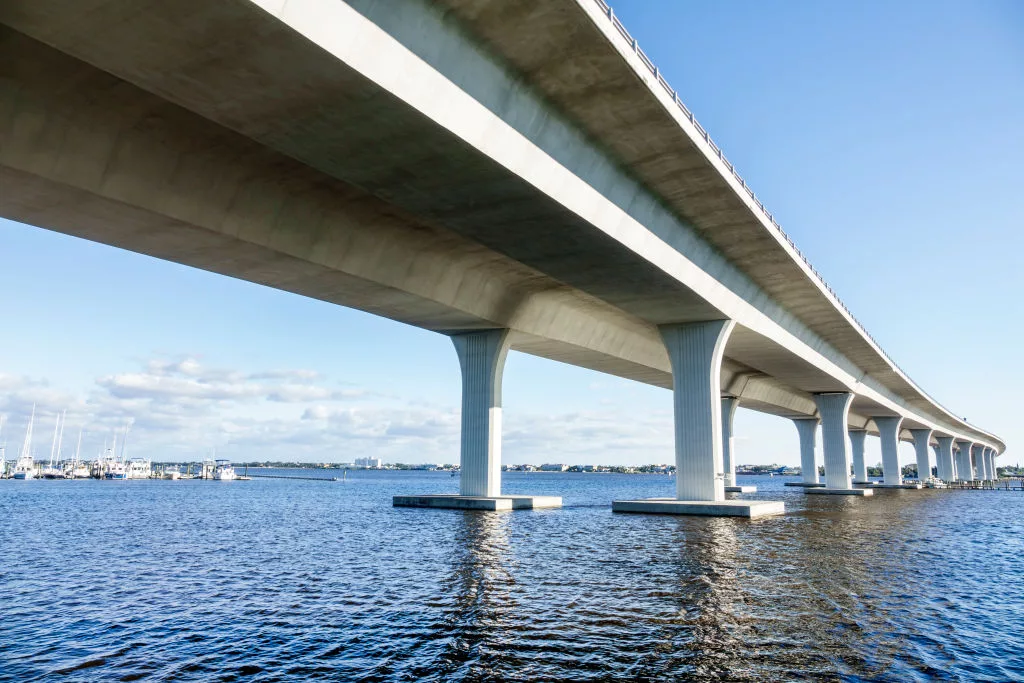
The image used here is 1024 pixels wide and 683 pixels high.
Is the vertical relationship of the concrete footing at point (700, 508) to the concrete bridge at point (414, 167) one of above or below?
below

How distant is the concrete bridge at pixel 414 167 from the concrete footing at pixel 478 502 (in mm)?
240

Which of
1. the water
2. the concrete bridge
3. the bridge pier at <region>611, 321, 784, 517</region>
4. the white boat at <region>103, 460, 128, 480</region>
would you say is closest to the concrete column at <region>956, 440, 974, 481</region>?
the bridge pier at <region>611, 321, 784, 517</region>

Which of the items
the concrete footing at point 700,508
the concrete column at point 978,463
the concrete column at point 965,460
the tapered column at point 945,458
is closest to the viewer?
the concrete footing at point 700,508

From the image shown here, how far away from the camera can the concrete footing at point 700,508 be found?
3500 cm

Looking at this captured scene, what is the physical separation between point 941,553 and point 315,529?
26.0 meters

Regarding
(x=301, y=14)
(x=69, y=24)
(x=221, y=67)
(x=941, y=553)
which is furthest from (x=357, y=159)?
(x=941, y=553)

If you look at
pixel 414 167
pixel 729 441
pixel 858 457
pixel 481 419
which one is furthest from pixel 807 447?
pixel 414 167

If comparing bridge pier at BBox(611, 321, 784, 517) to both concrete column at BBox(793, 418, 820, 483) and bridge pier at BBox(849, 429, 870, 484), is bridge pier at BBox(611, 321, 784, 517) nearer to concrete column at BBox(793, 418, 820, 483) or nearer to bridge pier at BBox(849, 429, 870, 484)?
concrete column at BBox(793, 418, 820, 483)

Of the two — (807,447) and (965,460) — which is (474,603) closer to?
(807,447)

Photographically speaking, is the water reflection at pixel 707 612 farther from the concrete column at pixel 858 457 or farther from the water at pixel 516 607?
the concrete column at pixel 858 457

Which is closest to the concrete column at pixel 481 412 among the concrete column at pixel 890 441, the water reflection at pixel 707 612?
the water reflection at pixel 707 612

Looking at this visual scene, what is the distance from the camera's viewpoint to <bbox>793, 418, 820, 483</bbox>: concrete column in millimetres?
102188

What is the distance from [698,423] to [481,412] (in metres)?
12.3

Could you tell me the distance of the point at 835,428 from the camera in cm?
6850
